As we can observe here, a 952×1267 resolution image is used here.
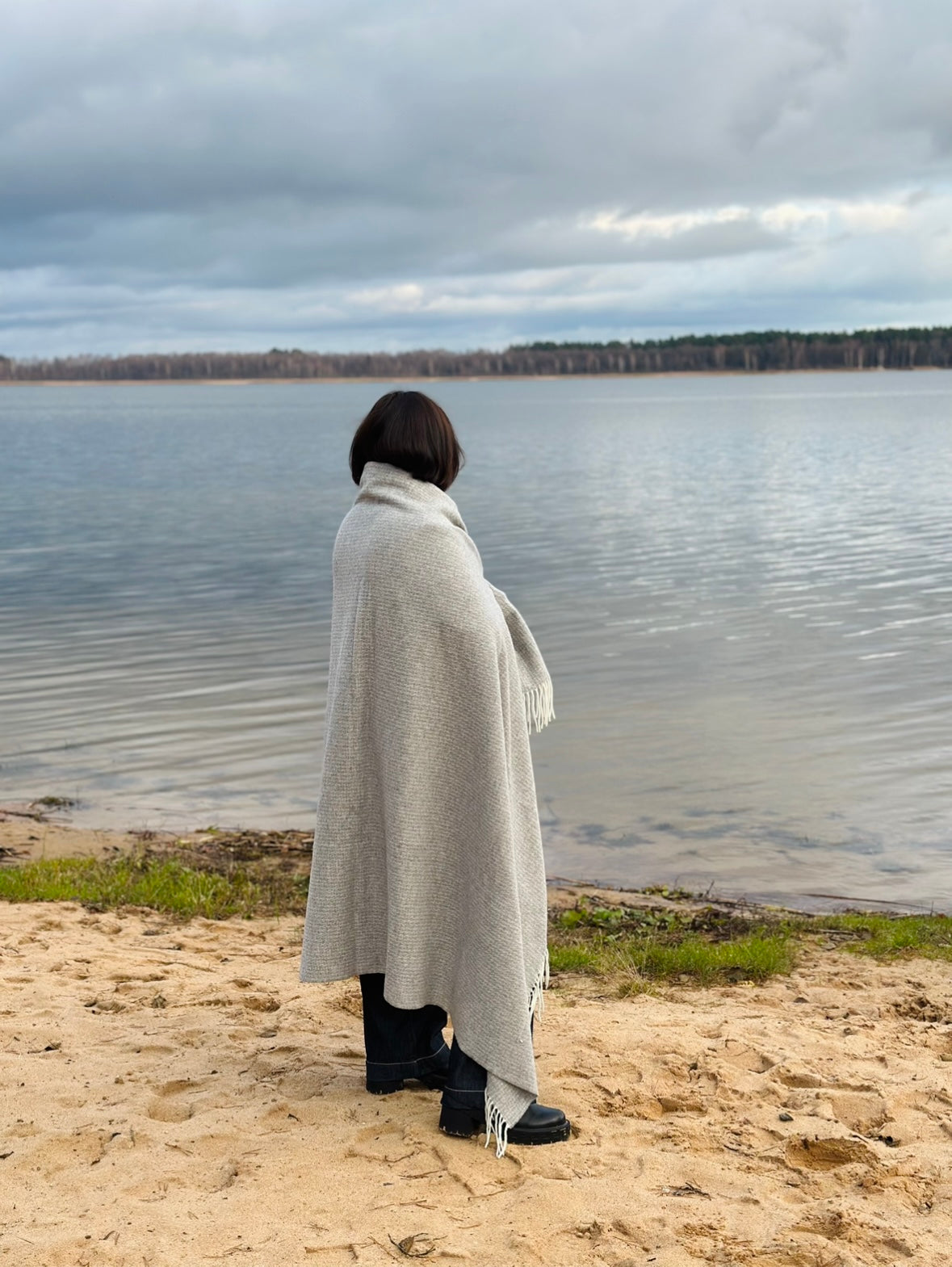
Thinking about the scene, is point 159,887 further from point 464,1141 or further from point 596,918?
point 464,1141

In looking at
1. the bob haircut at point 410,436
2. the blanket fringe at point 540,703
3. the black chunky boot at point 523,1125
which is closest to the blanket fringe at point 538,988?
the black chunky boot at point 523,1125

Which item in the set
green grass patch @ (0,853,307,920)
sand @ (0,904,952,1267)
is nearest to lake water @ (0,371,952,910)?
green grass patch @ (0,853,307,920)

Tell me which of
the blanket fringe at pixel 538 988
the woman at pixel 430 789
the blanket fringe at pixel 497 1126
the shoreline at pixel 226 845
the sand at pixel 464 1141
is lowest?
the shoreline at pixel 226 845

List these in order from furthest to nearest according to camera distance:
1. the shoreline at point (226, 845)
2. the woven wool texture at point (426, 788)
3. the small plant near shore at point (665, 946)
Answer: the shoreline at point (226, 845), the small plant near shore at point (665, 946), the woven wool texture at point (426, 788)

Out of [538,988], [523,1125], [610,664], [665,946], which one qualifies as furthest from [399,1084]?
[610,664]

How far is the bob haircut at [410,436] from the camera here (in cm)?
397

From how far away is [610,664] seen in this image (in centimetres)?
1438

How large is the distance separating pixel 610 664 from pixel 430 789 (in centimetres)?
1056

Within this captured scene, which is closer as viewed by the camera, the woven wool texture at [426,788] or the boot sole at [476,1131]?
the woven wool texture at [426,788]

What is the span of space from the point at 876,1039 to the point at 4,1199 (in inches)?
129

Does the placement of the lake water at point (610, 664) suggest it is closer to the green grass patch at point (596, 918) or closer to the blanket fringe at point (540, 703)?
the green grass patch at point (596, 918)

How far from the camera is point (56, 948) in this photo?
6.26m

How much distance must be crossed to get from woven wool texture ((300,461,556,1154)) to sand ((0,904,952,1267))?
0.41 meters

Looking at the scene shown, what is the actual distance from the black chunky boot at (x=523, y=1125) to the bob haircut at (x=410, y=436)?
6.69 ft
